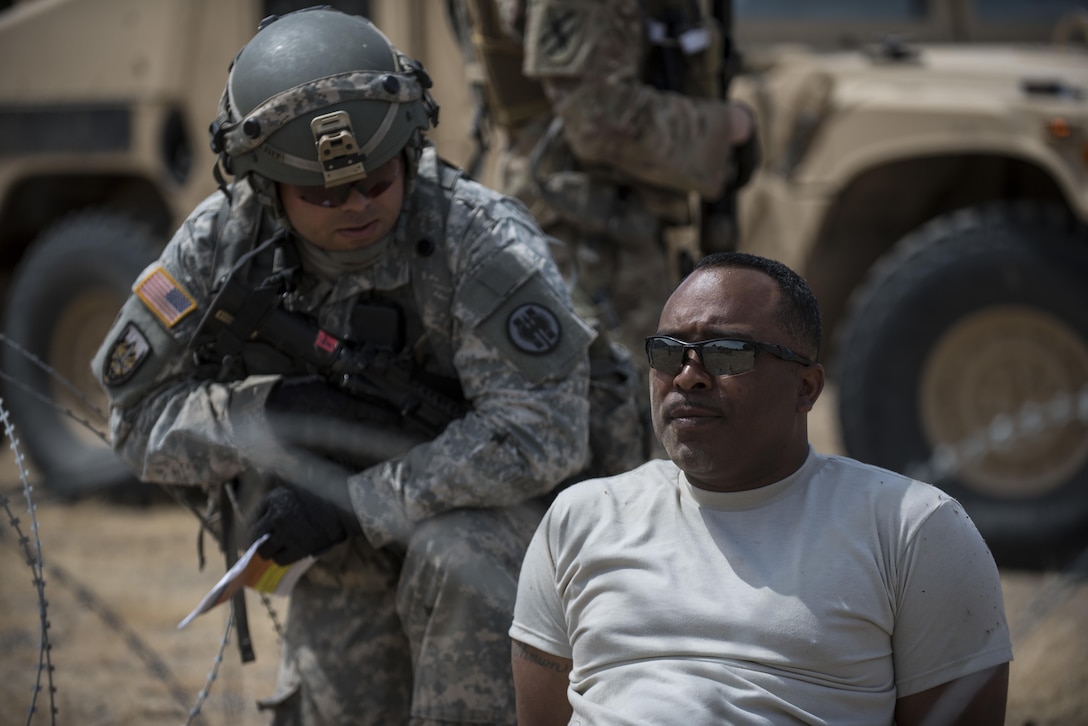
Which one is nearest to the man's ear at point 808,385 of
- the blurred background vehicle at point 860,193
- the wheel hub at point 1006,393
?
the blurred background vehicle at point 860,193

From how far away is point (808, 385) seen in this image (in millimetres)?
2082

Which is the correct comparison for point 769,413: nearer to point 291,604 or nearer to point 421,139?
point 421,139

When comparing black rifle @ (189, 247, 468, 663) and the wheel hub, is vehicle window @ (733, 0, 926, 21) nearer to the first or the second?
the wheel hub

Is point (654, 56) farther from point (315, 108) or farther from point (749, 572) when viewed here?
point (749, 572)

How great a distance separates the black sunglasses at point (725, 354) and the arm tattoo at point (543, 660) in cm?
44

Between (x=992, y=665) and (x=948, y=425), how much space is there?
10.5 feet

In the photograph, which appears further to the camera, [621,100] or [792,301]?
[621,100]

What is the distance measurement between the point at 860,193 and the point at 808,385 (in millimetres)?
3382

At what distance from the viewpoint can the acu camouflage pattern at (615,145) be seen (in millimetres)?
3605

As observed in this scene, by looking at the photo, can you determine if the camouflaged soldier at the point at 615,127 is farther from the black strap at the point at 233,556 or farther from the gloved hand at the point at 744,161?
the black strap at the point at 233,556

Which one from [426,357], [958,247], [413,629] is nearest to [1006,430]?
[958,247]

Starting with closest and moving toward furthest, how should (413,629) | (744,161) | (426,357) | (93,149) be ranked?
(413,629), (426,357), (744,161), (93,149)

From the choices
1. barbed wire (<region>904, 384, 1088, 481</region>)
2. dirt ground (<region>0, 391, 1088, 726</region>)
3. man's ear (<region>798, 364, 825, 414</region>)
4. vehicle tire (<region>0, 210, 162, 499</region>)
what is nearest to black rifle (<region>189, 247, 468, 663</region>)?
dirt ground (<region>0, 391, 1088, 726</region>)

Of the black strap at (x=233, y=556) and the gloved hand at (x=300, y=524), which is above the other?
the gloved hand at (x=300, y=524)
